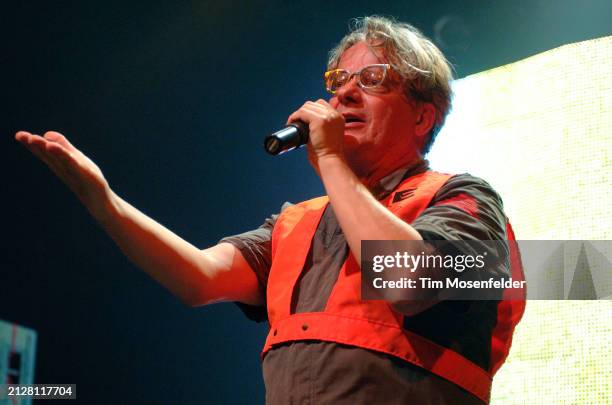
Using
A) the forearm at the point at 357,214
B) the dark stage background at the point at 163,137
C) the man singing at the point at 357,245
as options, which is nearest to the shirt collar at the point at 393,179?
the man singing at the point at 357,245

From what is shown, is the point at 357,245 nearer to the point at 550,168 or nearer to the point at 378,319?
the point at 378,319

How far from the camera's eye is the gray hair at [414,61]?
1.57m

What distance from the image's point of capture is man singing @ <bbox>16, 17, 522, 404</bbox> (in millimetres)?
1136

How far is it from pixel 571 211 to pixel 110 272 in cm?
143

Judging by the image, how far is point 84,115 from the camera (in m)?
2.38

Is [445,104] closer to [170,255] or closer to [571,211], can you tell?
[571,211]

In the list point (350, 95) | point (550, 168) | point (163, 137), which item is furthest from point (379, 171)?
point (163, 137)

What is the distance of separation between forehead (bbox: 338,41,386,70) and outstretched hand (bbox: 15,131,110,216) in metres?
0.61

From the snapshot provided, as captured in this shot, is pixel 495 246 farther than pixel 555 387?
No

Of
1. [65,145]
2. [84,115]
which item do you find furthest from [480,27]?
[65,145]

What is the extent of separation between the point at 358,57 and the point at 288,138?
389mm

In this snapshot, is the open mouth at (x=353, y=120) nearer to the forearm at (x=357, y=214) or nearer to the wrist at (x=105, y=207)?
the forearm at (x=357, y=214)

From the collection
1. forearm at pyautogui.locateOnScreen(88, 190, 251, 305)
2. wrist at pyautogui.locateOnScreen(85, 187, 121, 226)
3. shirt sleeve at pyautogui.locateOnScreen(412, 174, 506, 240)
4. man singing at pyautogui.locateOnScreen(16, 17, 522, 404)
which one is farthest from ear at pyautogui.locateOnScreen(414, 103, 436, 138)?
wrist at pyautogui.locateOnScreen(85, 187, 121, 226)

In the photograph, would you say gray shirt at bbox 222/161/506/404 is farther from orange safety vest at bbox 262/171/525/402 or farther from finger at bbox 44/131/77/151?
finger at bbox 44/131/77/151
